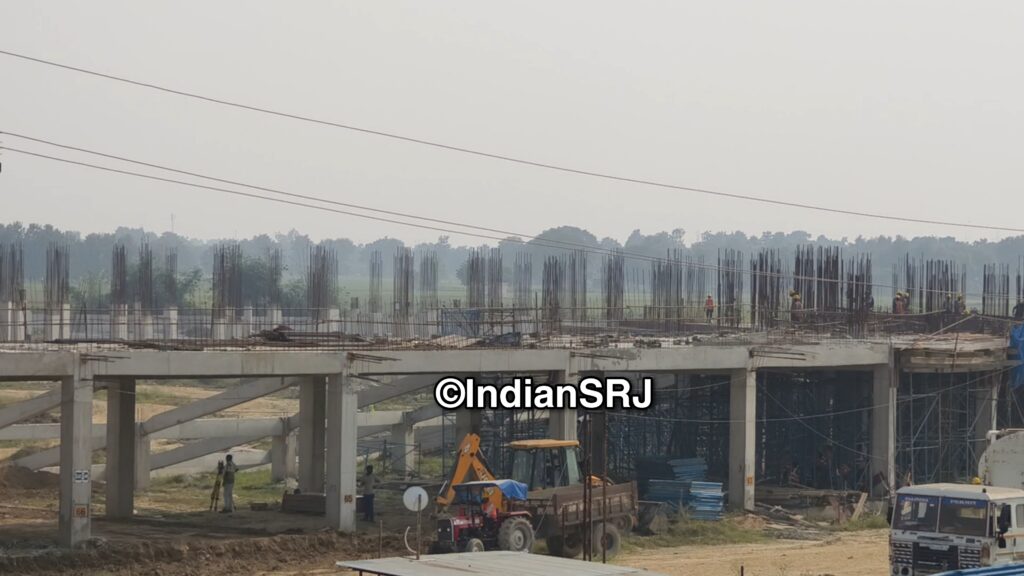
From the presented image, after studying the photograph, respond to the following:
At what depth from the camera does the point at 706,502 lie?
1531 inches

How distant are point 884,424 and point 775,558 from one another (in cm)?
1364

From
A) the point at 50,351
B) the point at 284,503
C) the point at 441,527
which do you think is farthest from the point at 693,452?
the point at 50,351

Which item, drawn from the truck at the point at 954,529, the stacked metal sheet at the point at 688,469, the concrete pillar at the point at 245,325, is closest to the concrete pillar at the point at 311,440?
the concrete pillar at the point at 245,325

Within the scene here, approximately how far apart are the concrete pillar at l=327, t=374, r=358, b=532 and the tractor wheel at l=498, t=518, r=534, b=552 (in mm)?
5807

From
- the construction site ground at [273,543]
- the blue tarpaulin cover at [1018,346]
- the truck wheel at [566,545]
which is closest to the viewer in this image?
the construction site ground at [273,543]

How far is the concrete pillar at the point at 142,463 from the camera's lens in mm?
44969

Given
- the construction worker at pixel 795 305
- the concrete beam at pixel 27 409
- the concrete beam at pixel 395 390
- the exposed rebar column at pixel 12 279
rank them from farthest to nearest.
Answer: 1. the construction worker at pixel 795 305
2. the concrete beam at pixel 395 390
3. the exposed rebar column at pixel 12 279
4. the concrete beam at pixel 27 409

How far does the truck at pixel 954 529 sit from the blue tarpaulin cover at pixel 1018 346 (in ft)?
80.3

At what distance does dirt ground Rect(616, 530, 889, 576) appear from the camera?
30.7 metres

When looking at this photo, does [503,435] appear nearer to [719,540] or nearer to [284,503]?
[284,503]

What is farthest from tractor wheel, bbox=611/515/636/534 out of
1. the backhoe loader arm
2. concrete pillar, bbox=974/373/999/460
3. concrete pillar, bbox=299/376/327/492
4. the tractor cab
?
concrete pillar, bbox=974/373/999/460

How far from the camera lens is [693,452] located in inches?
1885

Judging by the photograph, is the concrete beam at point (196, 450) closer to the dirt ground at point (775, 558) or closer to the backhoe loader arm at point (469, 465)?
the backhoe loader arm at point (469, 465)

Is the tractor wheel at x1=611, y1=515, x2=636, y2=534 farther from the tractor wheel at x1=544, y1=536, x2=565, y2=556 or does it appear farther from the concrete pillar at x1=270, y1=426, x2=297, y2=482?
the concrete pillar at x1=270, y1=426, x2=297, y2=482
